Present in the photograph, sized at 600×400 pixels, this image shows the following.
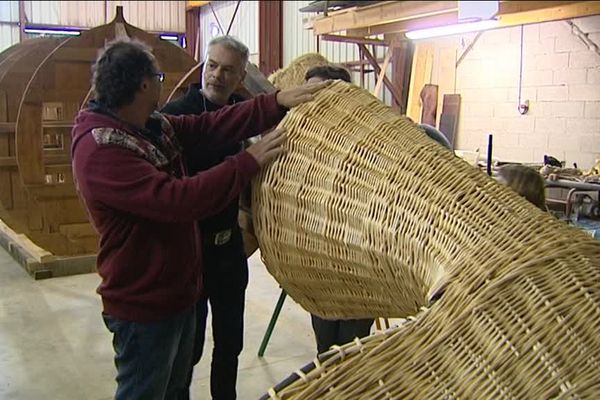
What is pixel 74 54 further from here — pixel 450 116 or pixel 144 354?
pixel 450 116

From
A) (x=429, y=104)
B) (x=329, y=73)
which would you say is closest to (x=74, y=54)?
(x=329, y=73)

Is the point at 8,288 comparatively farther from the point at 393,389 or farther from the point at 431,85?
the point at 431,85

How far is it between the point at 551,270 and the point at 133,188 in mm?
818

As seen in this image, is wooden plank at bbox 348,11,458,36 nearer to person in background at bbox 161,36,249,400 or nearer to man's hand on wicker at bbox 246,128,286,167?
person in background at bbox 161,36,249,400

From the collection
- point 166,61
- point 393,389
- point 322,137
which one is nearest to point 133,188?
point 322,137

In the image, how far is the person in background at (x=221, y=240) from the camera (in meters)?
1.89

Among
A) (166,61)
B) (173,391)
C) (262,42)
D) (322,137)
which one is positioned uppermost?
(262,42)

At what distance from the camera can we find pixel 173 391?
1.76 meters

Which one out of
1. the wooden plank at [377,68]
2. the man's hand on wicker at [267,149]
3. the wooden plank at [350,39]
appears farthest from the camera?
the wooden plank at [377,68]

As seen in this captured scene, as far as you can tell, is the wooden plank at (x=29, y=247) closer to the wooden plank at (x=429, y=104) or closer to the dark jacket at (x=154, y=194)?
the dark jacket at (x=154, y=194)

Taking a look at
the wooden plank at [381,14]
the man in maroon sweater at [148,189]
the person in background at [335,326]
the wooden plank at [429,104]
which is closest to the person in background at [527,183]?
the person in background at [335,326]

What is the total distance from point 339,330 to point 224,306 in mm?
393

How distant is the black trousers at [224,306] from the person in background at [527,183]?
84cm

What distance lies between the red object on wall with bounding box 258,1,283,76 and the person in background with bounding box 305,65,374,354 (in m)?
9.31
